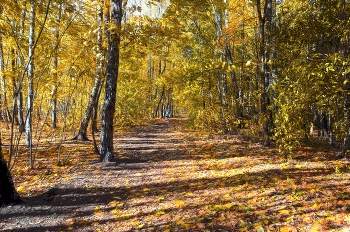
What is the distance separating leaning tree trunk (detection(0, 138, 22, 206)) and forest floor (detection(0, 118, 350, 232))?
0.14 m

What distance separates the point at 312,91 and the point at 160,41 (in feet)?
14.6

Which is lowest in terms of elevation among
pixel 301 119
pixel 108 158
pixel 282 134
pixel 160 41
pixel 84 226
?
pixel 84 226

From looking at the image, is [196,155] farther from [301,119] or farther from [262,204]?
[262,204]

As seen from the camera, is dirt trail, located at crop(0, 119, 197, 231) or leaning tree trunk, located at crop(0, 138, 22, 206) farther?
leaning tree trunk, located at crop(0, 138, 22, 206)

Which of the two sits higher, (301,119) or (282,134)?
(301,119)

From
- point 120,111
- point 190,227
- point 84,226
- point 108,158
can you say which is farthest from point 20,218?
point 120,111

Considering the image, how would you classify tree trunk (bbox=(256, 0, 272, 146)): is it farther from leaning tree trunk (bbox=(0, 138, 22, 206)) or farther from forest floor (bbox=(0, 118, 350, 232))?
leaning tree trunk (bbox=(0, 138, 22, 206))

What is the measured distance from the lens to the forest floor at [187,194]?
3648 mm

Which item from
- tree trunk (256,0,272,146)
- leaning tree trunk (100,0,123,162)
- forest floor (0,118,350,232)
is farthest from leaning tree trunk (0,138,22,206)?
tree trunk (256,0,272,146)

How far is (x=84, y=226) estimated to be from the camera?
3.87m

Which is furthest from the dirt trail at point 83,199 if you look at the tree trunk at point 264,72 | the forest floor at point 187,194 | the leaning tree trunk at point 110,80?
the tree trunk at point 264,72

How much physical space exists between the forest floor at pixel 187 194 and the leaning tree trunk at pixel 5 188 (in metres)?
0.14

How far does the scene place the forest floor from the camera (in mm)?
3648

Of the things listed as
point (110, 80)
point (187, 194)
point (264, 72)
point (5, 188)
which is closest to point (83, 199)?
point (5, 188)
